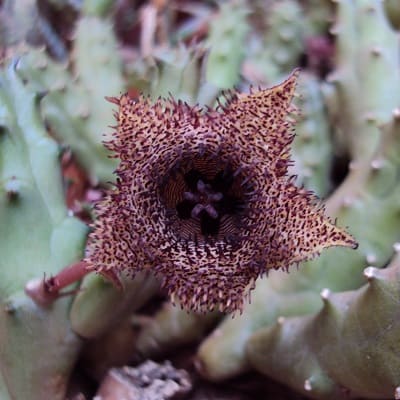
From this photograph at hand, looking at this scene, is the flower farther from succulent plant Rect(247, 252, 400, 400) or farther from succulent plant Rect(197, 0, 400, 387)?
succulent plant Rect(197, 0, 400, 387)

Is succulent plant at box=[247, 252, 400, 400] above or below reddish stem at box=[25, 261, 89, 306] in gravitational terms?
below

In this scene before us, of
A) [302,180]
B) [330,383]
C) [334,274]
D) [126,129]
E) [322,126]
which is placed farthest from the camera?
[322,126]

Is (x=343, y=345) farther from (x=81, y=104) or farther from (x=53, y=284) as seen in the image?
(x=81, y=104)

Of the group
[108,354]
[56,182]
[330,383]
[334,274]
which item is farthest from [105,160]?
[330,383]

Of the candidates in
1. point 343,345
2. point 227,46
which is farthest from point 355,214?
point 227,46

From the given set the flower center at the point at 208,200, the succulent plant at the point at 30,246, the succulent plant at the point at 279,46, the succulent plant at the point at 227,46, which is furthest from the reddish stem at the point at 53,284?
the succulent plant at the point at 279,46

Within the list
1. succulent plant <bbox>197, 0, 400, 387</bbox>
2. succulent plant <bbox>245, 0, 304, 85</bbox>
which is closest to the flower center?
succulent plant <bbox>197, 0, 400, 387</bbox>

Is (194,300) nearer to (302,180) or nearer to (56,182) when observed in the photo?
(56,182)
